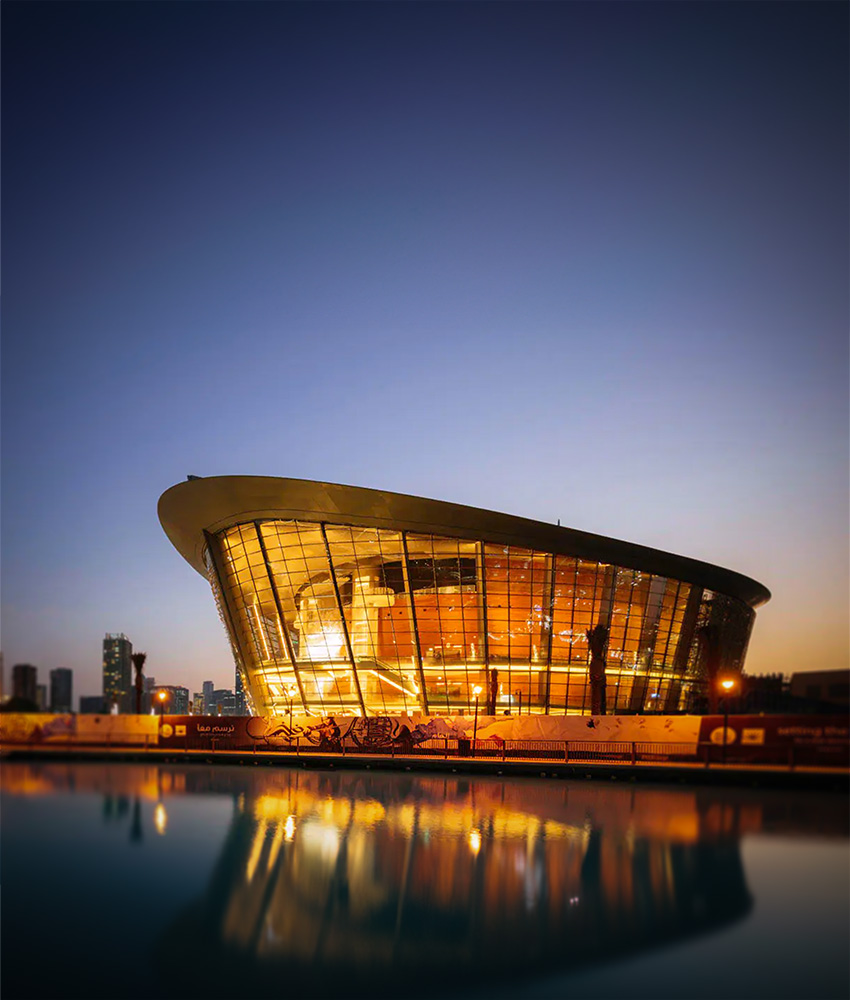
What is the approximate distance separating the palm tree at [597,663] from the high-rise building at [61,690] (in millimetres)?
42015

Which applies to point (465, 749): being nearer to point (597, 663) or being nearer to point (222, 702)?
point (222, 702)

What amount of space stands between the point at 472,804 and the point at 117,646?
9924mm

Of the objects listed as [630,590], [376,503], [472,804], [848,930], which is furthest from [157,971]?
[630,590]

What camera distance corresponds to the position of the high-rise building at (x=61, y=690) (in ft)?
42.3

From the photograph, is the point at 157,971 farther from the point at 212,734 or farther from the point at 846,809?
the point at 212,734

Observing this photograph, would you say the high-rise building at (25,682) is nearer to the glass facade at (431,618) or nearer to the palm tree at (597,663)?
the glass facade at (431,618)

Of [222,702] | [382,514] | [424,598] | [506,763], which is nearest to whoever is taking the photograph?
[506,763]

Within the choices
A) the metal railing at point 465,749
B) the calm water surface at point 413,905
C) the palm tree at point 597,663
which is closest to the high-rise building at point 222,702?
the metal railing at point 465,749

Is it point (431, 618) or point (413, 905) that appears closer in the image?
point (413, 905)

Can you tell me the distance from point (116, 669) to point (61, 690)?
→ 5.99 meters

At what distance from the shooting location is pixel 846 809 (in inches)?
355

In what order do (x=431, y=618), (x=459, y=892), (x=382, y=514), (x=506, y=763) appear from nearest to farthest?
(x=459, y=892) < (x=506, y=763) < (x=382, y=514) < (x=431, y=618)

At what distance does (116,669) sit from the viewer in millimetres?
18969

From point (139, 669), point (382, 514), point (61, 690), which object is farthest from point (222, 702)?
point (61, 690)
